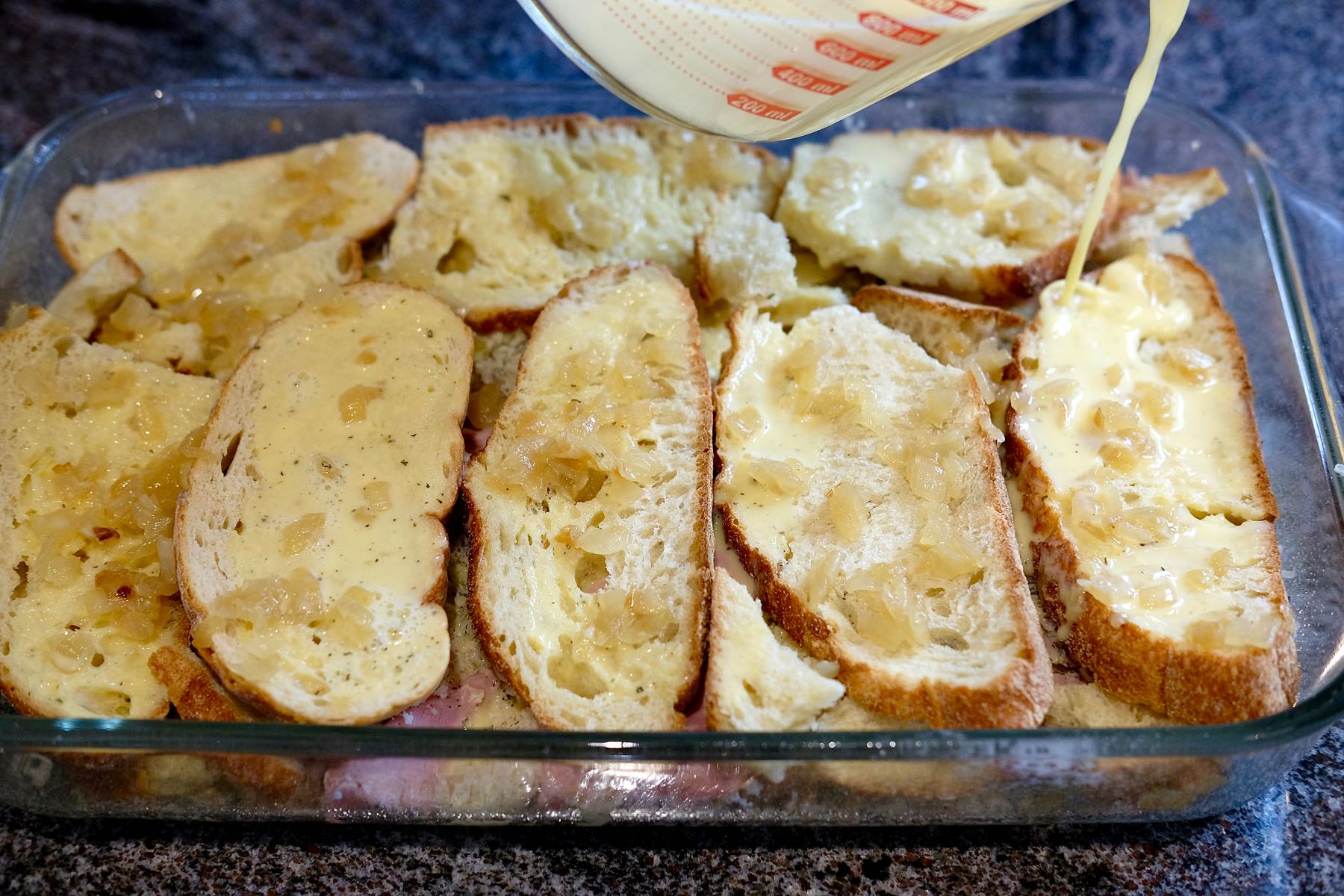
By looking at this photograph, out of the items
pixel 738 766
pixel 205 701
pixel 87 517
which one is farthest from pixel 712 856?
pixel 87 517

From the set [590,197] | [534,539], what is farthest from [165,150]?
[534,539]

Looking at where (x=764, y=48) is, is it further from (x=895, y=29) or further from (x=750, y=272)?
(x=750, y=272)

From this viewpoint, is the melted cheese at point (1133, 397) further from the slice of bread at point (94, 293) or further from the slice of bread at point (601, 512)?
the slice of bread at point (94, 293)

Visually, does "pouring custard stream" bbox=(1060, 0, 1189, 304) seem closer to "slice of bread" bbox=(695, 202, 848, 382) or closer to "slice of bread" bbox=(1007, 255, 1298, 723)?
"slice of bread" bbox=(1007, 255, 1298, 723)

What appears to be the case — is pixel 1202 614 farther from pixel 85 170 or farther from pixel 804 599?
pixel 85 170

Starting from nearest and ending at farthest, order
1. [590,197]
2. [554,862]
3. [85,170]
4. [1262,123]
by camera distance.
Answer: [554,862] → [590,197] → [85,170] → [1262,123]

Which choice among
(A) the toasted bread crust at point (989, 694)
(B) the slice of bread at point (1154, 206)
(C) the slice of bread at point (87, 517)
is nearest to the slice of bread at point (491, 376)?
(C) the slice of bread at point (87, 517)
